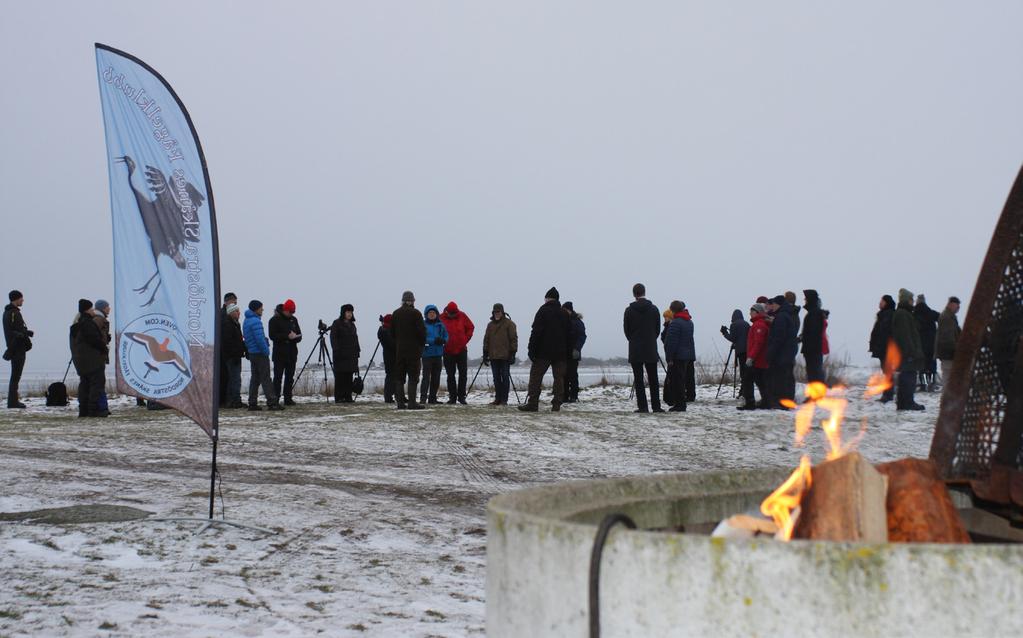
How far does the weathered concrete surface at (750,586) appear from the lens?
1641mm

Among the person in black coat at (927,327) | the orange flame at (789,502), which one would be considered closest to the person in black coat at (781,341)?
the person in black coat at (927,327)

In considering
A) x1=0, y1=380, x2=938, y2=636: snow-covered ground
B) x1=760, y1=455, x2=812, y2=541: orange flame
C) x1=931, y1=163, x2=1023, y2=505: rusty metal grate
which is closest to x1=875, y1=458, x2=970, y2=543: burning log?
x1=760, y1=455, x2=812, y2=541: orange flame

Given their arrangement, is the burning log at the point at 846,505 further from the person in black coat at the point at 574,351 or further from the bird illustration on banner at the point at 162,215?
the person in black coat at the point at 574,351

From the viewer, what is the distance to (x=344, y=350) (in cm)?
1692

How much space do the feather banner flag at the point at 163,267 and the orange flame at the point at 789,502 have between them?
4412mm

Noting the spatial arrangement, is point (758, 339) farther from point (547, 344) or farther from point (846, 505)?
point (846, 505)

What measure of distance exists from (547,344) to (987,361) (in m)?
11.0

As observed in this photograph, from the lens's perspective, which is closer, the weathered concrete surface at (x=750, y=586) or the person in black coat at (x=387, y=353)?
the weathered concrete surface at (x=750, y=586)

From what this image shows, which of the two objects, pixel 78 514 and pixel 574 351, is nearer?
pixel 78 514

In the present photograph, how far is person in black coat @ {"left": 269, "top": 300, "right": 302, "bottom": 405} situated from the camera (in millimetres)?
15805

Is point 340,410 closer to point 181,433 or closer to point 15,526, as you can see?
point 181,433

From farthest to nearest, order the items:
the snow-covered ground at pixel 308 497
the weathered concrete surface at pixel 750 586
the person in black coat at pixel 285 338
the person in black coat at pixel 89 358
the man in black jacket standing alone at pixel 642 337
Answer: the person in black coat at pixel 285 338, the man in black jacket standing alone at pixel 642 337, the person in black coat at pixel 89 358, the snow-covered ground at pixel 308 497, the weathered concrete surface at pixel 750 586

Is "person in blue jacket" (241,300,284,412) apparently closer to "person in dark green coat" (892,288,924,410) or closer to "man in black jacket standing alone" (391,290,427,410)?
"man in black jacket standing alone" (391,290,427,410)

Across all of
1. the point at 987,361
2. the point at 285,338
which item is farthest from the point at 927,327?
the point at 987,361
